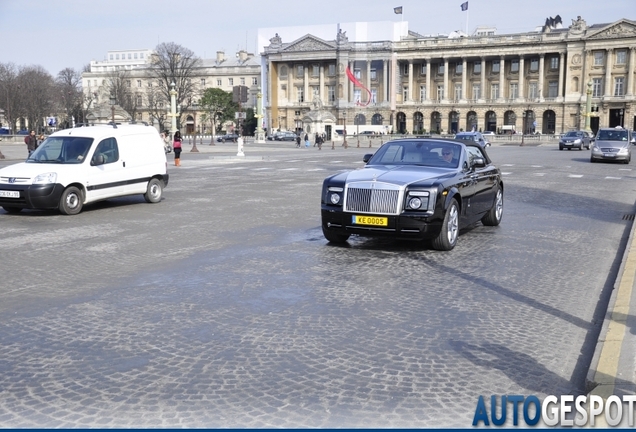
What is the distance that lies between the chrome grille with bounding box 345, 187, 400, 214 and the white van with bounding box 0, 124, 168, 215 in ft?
23.9

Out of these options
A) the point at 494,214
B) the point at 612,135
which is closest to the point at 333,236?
the point at 494,214

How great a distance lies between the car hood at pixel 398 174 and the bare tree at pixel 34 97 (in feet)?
293

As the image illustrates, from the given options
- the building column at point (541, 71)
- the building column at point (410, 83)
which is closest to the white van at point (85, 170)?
the building column at point (541, 71)

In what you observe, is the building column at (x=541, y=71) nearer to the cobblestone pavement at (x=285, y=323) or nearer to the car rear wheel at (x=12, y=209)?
the cobblestone pavement at (x=285, y=323)

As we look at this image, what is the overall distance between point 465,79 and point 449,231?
112738mm

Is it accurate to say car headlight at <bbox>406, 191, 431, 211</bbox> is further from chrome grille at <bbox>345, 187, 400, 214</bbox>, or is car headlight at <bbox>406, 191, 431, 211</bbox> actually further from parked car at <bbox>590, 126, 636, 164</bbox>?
parked car at <bbox>590, 126, 636, 164</bbox>

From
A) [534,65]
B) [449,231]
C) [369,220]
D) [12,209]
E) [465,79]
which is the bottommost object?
[12,209]

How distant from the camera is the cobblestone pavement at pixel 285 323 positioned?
15.0 ft

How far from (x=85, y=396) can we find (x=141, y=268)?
4.36 m

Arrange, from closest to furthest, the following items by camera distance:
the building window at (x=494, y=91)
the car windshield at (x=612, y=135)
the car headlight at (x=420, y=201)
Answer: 1. the car headlight at (x=420, y=201)
2. the car windshield at (x=612, y=135)
3. the building window at (x=494, y=91)

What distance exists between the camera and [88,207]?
1617cm

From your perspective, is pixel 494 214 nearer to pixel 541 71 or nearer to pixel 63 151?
pixel 63 151

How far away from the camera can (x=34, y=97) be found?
3659 inches

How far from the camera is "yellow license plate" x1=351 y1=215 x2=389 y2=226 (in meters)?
9.77
